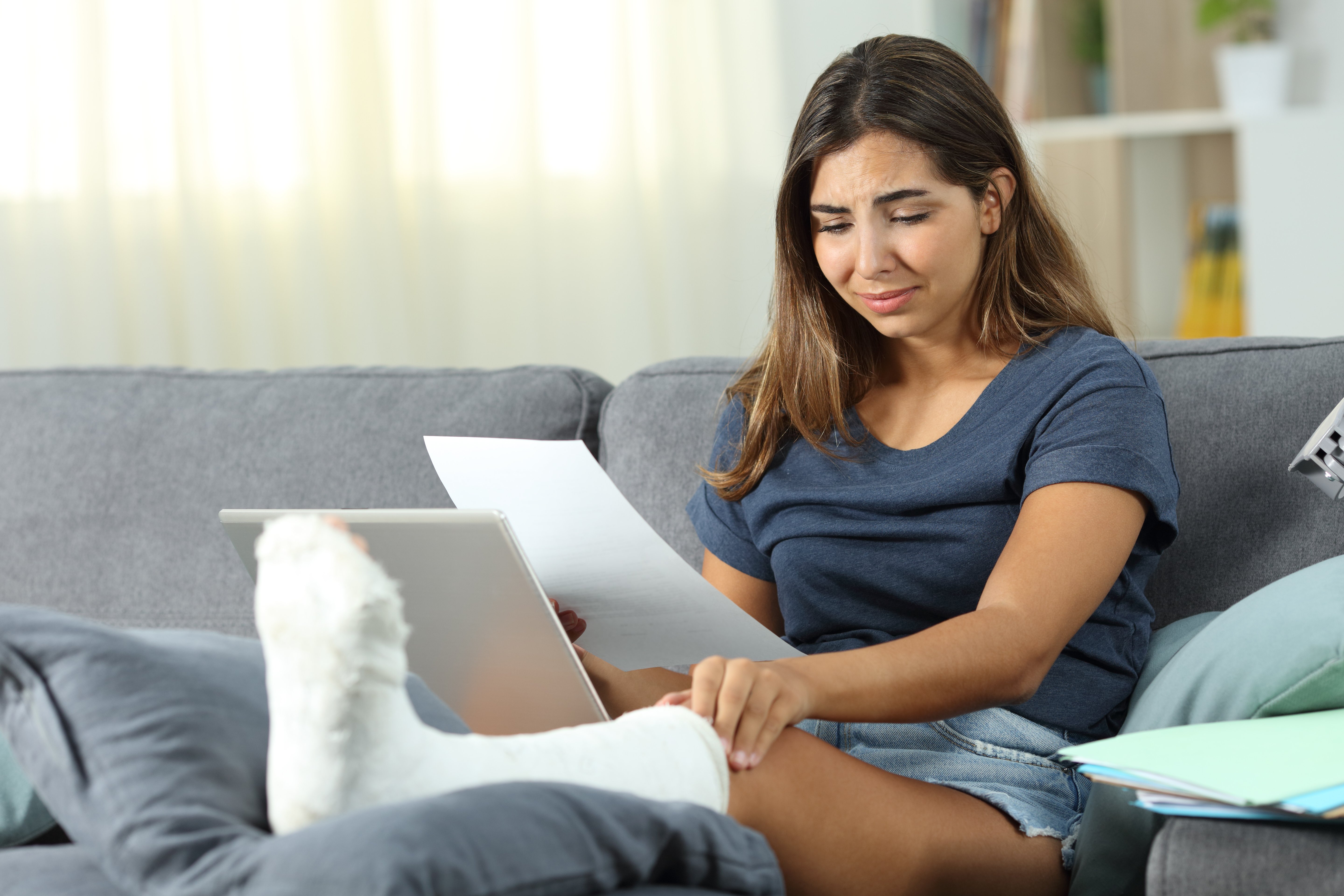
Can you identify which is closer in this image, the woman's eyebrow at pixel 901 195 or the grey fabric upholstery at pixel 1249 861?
the grey fabric upholstery at pixel 1249 861

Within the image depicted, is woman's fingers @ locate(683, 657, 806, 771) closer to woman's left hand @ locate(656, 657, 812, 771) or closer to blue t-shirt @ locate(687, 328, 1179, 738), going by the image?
woman's left hand @ locate(656, 657, 812, 771)

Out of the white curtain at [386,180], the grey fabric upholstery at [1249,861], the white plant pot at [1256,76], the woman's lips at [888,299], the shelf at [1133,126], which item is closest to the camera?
the grey fabric upholstery at [1249,861]

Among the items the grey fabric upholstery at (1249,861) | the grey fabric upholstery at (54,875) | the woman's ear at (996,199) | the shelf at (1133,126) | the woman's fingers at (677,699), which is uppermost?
the shelf at (1133,126)

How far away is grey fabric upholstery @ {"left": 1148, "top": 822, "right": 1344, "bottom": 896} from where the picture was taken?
0.70 metres

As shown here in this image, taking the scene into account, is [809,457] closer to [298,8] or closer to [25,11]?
[298,8]

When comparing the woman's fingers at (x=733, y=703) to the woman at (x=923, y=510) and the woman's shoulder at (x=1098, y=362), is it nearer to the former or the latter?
the woman at (x=923, y=510)

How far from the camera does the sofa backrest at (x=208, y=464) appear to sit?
150 centimetres

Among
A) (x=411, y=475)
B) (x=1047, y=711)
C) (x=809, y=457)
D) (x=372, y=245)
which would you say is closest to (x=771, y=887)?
(x=1047, y=711)

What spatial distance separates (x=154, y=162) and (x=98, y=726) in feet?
6.10

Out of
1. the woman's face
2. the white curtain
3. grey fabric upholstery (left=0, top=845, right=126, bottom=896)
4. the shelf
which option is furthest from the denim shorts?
the shelf

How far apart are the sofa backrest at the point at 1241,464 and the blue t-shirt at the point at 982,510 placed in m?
0.11

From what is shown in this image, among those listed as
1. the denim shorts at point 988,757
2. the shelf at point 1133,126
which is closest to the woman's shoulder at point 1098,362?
the denim shorts at point 988,757

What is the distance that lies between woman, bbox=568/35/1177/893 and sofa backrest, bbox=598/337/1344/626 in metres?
0.12

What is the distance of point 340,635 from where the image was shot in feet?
2.06
